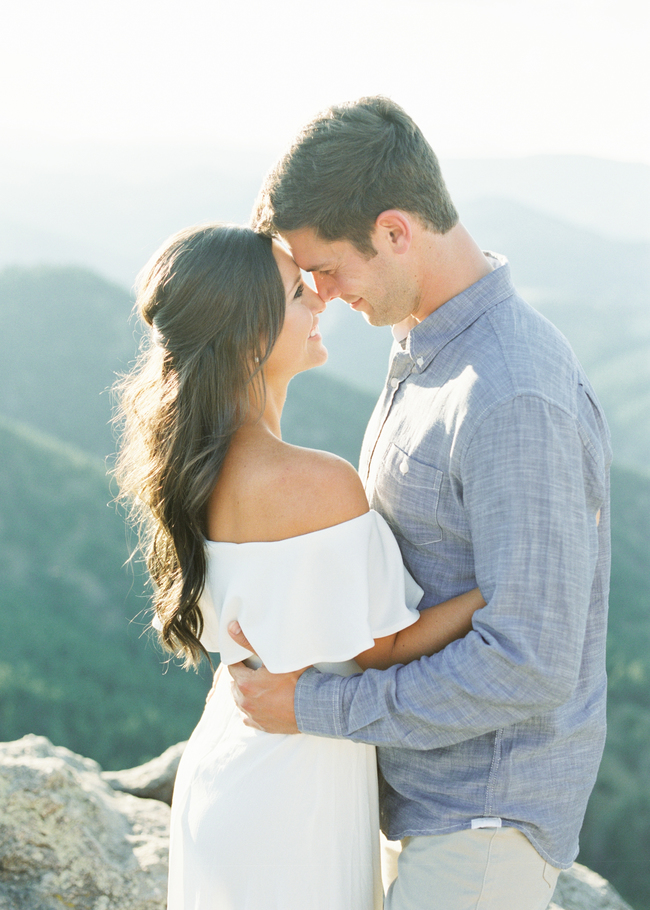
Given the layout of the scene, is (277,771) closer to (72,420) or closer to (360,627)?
(360,627)

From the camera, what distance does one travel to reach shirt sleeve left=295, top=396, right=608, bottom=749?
1631 mm

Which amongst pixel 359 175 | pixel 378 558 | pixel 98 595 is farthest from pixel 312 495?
pixel 98 595

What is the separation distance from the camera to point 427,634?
1.89 meters

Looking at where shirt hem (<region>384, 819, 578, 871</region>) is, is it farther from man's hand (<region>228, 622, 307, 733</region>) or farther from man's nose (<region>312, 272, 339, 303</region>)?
man's nose (<region>312, 272, 339, 303</region>)

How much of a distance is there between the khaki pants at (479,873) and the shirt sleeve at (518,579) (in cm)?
28

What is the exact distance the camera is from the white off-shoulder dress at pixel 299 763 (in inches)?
73.6

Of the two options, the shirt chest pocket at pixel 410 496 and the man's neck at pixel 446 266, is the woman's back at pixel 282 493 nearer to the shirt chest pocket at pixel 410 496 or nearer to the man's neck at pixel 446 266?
the shirt chest pocket at pixel 410 496

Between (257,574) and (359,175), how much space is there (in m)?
1.08

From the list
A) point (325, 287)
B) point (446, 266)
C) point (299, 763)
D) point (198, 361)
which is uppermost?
point (446, 266)

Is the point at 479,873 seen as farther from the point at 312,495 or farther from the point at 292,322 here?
the point at 292,322

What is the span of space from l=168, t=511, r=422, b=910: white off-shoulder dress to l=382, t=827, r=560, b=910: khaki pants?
16cm

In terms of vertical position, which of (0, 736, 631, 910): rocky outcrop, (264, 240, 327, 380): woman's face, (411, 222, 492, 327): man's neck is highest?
(411, 222, 492, 327): man's neck

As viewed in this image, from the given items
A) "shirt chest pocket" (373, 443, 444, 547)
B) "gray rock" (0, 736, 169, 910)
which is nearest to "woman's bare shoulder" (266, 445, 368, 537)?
"shirt chest pocket" (373, 443, 444, 547)

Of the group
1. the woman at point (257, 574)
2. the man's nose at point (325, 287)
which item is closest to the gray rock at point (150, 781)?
the woman at point (257, 574)
